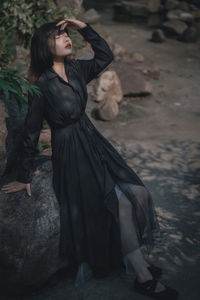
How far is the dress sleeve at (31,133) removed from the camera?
11.4 ft

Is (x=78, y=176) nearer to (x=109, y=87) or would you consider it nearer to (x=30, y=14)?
(x=109, y=87)

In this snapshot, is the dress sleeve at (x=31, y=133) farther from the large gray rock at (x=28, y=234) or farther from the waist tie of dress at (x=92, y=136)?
the waist tie of dress at (x=92, y=136)

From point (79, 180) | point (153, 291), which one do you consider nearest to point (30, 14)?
point (79, 180)

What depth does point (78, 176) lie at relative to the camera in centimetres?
353

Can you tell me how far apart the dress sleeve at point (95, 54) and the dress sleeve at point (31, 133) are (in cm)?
57

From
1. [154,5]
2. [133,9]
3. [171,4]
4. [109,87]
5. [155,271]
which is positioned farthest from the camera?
[154,5]

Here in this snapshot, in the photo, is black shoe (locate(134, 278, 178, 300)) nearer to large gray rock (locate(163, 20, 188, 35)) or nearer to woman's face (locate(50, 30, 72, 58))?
woman's face (locate(50, 30, 72, 58))

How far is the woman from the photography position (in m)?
3.50

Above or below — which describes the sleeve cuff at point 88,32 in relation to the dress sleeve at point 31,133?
above

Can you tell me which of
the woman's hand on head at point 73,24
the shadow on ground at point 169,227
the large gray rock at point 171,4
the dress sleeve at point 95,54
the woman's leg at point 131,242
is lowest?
the shadow on ground at point 169,227

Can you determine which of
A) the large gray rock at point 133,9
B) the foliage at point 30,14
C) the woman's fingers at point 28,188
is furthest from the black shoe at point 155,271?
the large gray rock at point 133,9

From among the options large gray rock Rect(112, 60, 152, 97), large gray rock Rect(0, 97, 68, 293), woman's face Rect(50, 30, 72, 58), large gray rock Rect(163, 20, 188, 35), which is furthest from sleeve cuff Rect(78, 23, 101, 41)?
large gray rock Rect(163, 20, 188, 35)

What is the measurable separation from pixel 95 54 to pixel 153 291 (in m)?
2.30

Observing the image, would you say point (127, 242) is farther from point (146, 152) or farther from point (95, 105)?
point (95, 105)
